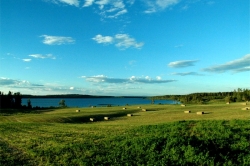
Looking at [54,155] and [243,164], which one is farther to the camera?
[54,155]

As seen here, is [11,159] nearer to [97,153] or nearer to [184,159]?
[97,153]

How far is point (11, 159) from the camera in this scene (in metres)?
12.7

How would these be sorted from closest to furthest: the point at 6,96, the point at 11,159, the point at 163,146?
the point at 11,159 → the point at 163,146 → the point at 6,96

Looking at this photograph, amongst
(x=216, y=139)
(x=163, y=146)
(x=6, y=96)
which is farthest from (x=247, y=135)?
(x=6, y=96)

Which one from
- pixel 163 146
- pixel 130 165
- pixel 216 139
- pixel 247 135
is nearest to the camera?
pixel 130 165

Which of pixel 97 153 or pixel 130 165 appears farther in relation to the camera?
pixel 97 153

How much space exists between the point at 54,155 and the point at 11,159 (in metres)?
2.22

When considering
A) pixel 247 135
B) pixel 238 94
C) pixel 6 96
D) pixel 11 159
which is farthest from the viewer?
pixel 238 94

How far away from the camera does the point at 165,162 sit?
38.9 ft

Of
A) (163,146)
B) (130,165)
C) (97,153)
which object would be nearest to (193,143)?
(163,146)

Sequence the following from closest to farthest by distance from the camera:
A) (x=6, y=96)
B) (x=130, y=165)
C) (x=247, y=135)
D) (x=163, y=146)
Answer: (x=130, y=165) → (x=163, y=146) → (x=247, y=135) → (x=6, y=96)

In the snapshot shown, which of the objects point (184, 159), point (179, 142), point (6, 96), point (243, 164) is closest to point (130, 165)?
point (184, 159)

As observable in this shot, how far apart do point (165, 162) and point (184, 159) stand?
1080 mm

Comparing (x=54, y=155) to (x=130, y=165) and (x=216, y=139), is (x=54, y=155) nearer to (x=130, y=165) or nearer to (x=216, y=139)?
(x=130, y=165)
